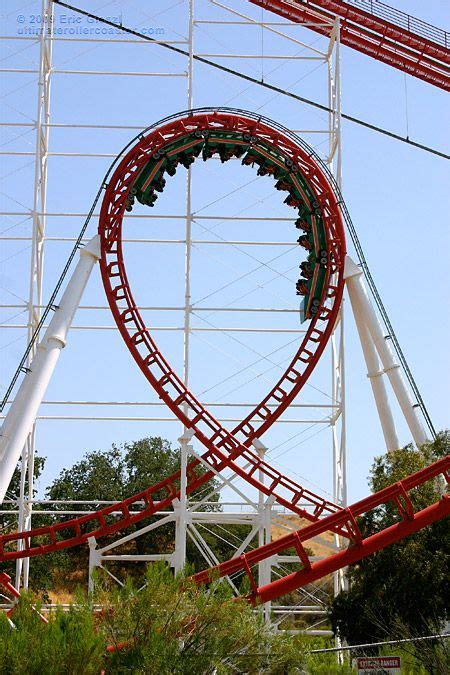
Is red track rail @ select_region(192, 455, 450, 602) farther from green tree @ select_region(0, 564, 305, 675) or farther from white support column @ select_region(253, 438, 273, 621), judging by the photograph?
green tree @ select_region(0, 564, 305, 675)

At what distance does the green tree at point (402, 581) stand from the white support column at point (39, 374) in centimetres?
500

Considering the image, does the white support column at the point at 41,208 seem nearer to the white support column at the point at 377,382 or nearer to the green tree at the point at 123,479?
the white support column at the point at 377,382

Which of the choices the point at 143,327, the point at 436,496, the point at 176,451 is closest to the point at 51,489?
the point at 176,451

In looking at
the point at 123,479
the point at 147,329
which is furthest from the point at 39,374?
the point at 123,479

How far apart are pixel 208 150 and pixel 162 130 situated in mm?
828

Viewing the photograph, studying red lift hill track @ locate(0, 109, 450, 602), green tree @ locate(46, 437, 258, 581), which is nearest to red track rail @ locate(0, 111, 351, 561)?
red lift hill track @ locate(0, 109, 450, 602)

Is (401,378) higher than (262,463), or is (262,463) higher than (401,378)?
(401,378)

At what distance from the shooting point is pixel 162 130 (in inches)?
729

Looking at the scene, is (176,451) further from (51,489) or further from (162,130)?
(162,130)

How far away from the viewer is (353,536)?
14258mm

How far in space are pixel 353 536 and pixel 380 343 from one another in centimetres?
501

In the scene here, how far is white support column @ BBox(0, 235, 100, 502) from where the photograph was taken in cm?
1633

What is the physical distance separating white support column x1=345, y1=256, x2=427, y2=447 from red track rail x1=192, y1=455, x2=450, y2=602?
11.6 feet

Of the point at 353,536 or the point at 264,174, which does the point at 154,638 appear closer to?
the point at 353,536
